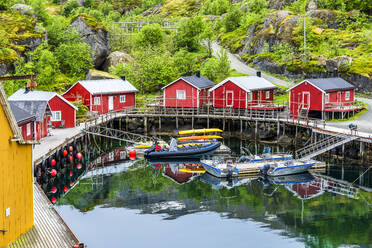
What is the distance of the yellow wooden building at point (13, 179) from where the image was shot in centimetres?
1969

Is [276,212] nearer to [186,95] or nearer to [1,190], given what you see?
[1,190]

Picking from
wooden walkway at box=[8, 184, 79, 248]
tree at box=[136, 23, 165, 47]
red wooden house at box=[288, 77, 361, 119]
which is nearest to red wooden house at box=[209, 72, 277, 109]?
red wooden house at box=[288, 77, 361, 119]

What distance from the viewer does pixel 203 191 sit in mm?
37062

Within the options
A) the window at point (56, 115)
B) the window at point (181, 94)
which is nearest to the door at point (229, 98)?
the window at point (181, 94)

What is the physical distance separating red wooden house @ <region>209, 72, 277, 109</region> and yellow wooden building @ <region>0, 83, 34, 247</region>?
3880 centimetres

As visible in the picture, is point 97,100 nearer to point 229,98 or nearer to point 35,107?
point 35,107

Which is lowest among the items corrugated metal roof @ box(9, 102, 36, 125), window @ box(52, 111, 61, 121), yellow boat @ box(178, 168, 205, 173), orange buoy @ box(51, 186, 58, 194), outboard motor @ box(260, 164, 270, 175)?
orange buoy @ box(51, 186, 58, 194)

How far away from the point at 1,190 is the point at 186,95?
141 feet

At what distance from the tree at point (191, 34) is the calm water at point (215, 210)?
48672 millimetres

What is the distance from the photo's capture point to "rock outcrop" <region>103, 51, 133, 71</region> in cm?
7950

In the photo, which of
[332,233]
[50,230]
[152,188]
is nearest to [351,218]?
[332,233]

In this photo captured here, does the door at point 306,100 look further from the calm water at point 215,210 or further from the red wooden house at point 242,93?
the calm water at point 215,210

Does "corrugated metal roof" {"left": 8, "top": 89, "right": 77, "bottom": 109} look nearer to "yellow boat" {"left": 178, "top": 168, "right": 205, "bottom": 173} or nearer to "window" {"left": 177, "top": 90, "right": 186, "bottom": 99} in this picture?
"yellow boat" {"left": 178, "top": 168, "right": 205, "bottom": 173}

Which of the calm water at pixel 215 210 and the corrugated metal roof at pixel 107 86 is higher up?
the corrugated metal roof at pixel 107 86
